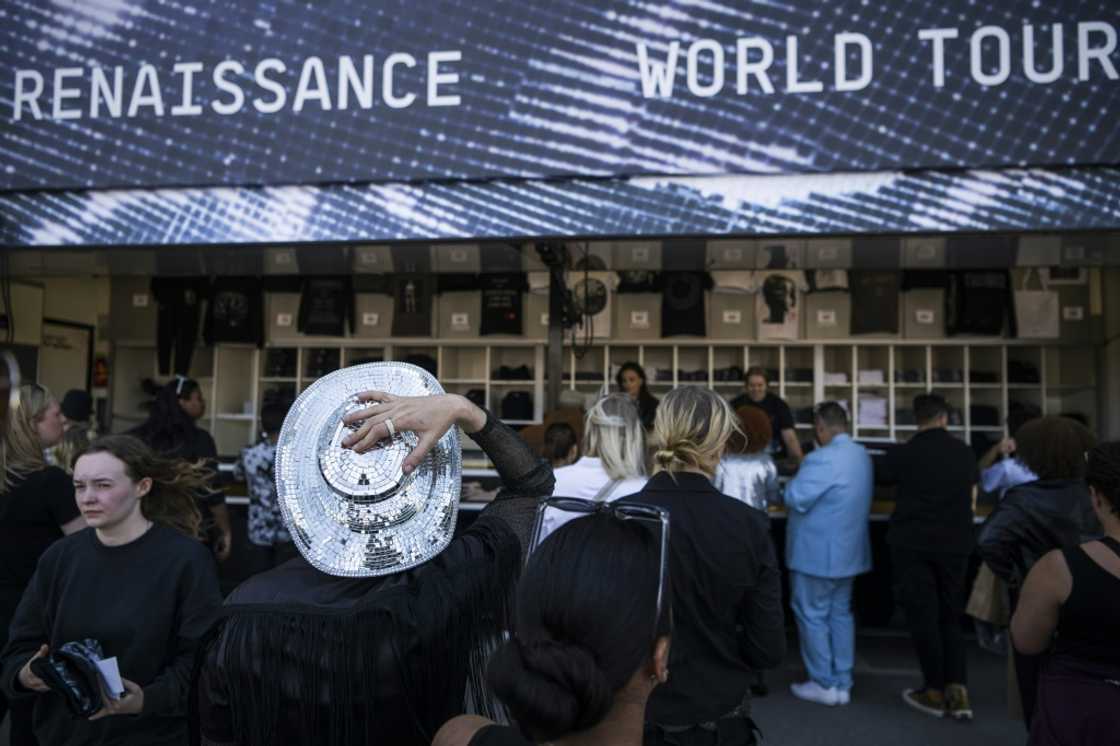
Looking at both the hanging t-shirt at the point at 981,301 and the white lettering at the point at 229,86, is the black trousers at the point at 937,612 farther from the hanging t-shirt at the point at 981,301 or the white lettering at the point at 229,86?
the white lettering at the point at 229,86

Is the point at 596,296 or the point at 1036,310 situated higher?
the point at 596,296

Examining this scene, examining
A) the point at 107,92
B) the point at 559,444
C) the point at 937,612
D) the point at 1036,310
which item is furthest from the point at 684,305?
the point at 107,92

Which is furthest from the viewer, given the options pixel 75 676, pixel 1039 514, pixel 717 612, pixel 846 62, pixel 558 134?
pixel 558 134

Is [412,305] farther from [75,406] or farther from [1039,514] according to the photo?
[1039,514]

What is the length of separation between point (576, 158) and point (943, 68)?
1320mm

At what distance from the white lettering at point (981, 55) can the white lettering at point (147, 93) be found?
10.1ft

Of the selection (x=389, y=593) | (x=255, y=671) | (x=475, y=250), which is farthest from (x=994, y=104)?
(x=255, y=671)

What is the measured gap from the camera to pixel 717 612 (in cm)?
198

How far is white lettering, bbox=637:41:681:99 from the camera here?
2.96 metres

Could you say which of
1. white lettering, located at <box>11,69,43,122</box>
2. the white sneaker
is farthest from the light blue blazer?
white lettering, located at <box>11,69,43,122</box>

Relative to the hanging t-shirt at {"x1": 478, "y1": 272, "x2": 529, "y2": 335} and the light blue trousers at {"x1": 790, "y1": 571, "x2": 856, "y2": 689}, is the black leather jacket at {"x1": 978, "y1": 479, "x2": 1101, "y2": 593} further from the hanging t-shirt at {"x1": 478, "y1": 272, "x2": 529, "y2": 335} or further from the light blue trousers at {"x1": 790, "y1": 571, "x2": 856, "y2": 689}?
the hanging t-shirt at {"x1": 478, "y1": 272, "x2": 529, "y2": 335}

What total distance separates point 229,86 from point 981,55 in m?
2.82

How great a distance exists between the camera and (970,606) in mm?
4285

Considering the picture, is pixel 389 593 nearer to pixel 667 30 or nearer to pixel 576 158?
pixel 576 158
